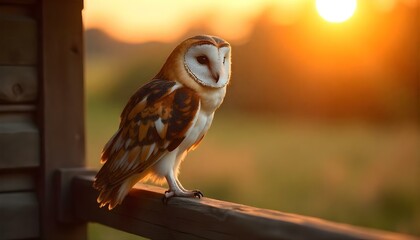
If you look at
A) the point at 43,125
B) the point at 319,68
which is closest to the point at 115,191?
the point at 43,125

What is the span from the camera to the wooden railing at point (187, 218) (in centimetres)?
162

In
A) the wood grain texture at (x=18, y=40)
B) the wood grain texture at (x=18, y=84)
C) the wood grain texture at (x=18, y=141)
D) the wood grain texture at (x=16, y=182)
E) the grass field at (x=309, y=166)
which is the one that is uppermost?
the wood grain texture at (x=18, y=40)

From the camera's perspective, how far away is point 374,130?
24.4 ft

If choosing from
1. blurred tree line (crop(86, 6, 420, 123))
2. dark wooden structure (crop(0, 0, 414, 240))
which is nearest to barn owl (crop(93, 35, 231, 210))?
dark wooden structure (crop(0, 0, 414, 240))

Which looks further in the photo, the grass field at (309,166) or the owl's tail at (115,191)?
the grass field at (309,166)

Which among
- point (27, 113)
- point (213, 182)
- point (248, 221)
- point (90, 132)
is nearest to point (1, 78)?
point (27, 113)

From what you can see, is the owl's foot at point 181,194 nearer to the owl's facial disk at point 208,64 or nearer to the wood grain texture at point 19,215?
the owl's facial disk at point 208,64

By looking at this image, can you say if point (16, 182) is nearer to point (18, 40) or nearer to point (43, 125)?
point (43, 125)

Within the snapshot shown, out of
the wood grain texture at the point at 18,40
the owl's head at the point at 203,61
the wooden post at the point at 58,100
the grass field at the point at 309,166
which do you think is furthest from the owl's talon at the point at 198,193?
the grass field at the point at 309,166

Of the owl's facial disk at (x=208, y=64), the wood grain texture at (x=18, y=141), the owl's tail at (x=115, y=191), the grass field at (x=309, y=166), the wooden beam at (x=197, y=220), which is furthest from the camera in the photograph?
the grass field at (x=309, y=166)

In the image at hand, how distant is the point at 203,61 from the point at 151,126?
0.23 meters

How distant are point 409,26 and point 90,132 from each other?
9.60 feet

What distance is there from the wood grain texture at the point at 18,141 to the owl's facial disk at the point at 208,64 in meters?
0.82

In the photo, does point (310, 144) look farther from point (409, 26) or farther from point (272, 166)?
point (409, 26)
